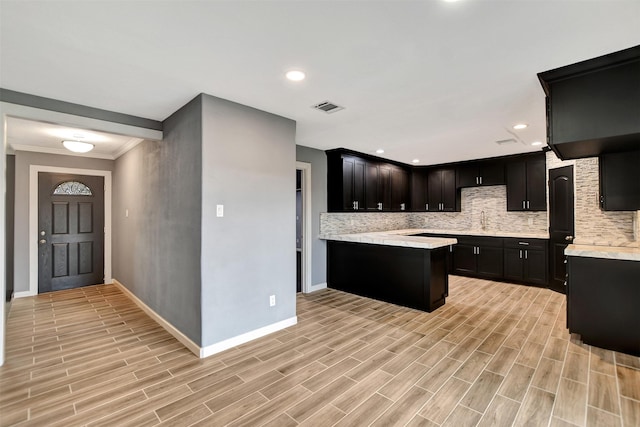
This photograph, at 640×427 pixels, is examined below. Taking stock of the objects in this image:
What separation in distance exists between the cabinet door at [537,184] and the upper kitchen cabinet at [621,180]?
2.40 metres

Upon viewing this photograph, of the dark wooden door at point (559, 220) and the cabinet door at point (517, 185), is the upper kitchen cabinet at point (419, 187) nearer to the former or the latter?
the cabinet door at point (517, 185)

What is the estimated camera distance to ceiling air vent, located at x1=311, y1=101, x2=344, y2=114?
10.2 ft

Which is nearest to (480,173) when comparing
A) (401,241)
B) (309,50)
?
(401,241)

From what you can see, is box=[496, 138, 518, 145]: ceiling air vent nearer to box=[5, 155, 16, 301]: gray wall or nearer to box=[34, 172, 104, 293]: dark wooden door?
box=[34, 172, 104, 293]: dark wooden door

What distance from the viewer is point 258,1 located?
162cm

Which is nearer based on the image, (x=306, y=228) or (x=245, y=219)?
(x=245, y=219)

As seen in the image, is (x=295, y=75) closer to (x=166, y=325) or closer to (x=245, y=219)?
(x=245, y=219)

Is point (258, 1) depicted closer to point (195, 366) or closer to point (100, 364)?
point (195, 366)

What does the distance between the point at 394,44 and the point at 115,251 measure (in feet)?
19.3

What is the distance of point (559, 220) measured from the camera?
496 cm

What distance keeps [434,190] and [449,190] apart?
0.35 meters

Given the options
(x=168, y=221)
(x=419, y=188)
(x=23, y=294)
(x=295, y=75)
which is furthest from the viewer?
(x=419, y=188)

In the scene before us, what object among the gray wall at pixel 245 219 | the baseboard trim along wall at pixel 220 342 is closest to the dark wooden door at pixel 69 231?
the baseboard trim along wall at pixel 220 342

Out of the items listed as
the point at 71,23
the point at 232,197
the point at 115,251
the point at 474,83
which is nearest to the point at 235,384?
the point at 232,197
